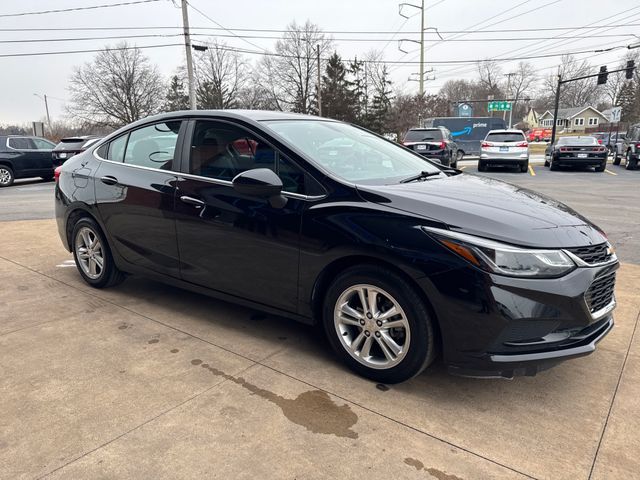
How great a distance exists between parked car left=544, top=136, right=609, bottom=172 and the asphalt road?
2.77 ft

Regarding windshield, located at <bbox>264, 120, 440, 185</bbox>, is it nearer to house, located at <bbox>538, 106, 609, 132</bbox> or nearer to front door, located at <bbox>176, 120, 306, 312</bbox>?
front door, located at <bbox>176, 120, 306, 312</bbox>

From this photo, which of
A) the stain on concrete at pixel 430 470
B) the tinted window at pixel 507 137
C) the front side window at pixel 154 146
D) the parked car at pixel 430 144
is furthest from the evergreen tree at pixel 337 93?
the stain on concrete at pixel 430 470

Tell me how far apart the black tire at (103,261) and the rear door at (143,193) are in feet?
0.64

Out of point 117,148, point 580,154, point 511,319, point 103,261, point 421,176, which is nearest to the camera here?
point 511,319

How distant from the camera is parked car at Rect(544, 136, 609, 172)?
61.2 ft

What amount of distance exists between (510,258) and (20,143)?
1800 centimetres

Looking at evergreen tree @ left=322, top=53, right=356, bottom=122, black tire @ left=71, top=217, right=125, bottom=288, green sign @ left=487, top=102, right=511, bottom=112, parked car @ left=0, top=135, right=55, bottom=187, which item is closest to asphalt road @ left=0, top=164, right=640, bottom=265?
parked car @ left=0, top=135, right=55, bottom=187

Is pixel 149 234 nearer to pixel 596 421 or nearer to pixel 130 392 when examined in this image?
pixel 130 392

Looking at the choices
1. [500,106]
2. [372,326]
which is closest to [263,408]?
[372,326]

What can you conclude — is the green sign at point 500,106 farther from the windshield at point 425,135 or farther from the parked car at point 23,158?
the parked car at point 23,158

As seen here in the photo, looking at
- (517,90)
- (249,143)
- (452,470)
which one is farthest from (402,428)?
(517,90)

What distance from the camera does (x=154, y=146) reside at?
3.88 meters

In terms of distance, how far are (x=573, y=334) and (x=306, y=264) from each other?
1.51m

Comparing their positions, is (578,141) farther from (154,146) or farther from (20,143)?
(20,143)
